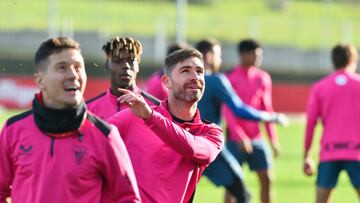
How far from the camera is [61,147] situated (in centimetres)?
513

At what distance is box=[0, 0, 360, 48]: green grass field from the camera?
3484cm

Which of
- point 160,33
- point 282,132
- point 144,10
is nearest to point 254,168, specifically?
point 282,132

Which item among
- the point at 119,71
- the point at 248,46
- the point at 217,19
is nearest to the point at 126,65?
the point at 119,71

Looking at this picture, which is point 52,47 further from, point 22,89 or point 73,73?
point 22,89

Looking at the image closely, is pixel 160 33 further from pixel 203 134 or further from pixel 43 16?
pixel 203 134

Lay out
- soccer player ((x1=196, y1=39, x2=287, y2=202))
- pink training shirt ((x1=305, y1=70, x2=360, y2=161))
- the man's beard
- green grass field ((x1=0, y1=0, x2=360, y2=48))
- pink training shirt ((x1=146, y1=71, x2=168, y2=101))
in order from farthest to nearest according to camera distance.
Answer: green grass field ((x1=0, y1=0, x2=360, y2=48)) < soccer player ((x1=196, y1=39, x2=287, y2=202)) < pink training shirt ((x1=305, y1=70, x2=360, y2=161)) < pink training shirt ((x1=146, y1=71, x2=168, y2=101)) < the man's beard

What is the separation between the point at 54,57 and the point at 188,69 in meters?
1.42

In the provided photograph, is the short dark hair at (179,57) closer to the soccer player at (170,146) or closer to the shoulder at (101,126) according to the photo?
the soccer player at (170,146)

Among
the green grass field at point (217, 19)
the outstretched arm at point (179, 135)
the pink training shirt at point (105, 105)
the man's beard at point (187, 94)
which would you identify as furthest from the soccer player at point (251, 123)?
the green grass field at point (217, 19)

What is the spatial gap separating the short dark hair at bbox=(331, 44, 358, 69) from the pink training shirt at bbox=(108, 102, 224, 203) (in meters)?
4.73

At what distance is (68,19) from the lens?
35.0m

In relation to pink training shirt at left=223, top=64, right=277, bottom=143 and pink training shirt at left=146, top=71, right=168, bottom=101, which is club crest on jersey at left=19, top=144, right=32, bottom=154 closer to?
pink training shirt at left=146, top=71, right=168, bottom=101

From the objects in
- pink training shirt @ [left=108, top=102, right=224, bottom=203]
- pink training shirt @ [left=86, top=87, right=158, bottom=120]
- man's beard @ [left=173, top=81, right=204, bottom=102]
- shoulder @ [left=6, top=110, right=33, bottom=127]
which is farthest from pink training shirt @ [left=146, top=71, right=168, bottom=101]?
shoulder @ [left=6, top=110, right=33, bottom=127]

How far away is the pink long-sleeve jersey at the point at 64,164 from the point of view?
201 inches
